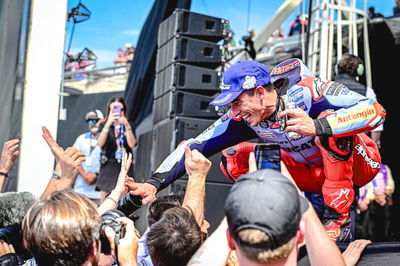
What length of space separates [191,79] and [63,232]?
4811mm

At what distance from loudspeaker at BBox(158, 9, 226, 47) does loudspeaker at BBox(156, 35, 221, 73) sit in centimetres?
7

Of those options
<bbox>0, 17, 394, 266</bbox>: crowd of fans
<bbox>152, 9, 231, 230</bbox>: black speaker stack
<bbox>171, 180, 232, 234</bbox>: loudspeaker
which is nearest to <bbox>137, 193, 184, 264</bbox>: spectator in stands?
<bbox>0, 17, 394, 266</bbox>: crowd of fans

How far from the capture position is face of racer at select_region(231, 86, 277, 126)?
338 cm

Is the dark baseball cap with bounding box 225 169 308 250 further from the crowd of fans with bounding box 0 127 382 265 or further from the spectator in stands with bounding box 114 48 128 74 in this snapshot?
the spectator in stands with bounding box 114 48 128 74

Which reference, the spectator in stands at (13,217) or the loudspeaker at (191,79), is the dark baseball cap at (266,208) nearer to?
the spectator in stands at (13,217)

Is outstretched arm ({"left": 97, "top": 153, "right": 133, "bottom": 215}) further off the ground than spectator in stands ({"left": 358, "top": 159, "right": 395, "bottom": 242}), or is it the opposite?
outstretched arm ({"left": 97, "top": 153, "right": 133, "bottom": 215})

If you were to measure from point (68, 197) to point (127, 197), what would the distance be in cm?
135

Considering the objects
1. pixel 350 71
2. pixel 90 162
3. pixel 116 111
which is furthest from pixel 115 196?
pixel 90 162

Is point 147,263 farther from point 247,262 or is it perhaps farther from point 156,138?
point 156,138

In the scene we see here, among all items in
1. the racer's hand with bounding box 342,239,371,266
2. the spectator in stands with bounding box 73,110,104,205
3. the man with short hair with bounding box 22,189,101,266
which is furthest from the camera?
the spectator in stands with bounding box 73,110,104,205

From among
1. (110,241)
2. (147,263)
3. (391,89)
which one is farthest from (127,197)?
(391,89)

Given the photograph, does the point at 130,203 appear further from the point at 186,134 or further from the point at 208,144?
the point at 186,134

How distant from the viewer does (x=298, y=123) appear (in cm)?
289

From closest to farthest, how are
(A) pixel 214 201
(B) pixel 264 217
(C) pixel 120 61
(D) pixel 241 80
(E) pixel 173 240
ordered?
(B) pixel 264 217
(E) pixel 173 240
(D) pixel 241 80
(A) pixel 214 201
(C) pixel 120 61
